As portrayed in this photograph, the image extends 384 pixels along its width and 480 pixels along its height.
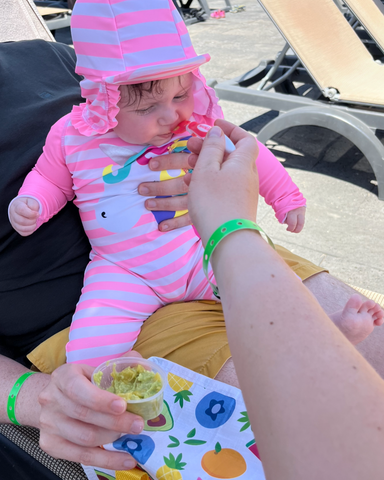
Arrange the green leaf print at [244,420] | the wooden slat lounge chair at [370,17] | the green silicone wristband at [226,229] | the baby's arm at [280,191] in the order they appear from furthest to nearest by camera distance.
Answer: the wooden slat lounge chair at [370,17] → the baby's arm at [280,191] → the green leaf print at [244,420] → the green silicone wristband at [226,229]

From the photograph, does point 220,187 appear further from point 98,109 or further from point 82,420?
point 98,109

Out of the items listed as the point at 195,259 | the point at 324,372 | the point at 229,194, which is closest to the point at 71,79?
the point at 195,259

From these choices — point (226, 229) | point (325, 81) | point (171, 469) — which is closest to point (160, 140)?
point (226, 229)

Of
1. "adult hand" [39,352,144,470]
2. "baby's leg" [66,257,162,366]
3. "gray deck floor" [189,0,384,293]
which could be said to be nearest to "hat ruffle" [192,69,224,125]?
A: "baby's leg" [66,257,162,366]

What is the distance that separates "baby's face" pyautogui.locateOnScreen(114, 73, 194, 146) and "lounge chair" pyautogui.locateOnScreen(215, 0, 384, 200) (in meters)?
2.27

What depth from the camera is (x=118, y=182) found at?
5.52 feet

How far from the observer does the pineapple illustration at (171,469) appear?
107cm

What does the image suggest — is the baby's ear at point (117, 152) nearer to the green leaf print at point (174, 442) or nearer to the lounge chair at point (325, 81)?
the green leaf print at point (174, 442)

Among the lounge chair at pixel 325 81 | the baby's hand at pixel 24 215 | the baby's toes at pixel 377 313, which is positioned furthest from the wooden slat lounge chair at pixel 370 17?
the baby's hand at pixel 24 215

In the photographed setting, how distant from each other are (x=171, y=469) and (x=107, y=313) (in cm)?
61

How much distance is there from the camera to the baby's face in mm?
1553

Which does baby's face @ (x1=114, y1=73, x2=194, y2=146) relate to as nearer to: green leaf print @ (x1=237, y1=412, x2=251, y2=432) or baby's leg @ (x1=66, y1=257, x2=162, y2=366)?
baby's leg @ (x1=66, y1=257, x2=162, y2=366)

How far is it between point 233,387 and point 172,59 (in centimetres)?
106

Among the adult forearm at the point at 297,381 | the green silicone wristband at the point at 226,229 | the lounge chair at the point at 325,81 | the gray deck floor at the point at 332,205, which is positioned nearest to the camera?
the adult forearm at the point at 297,381
